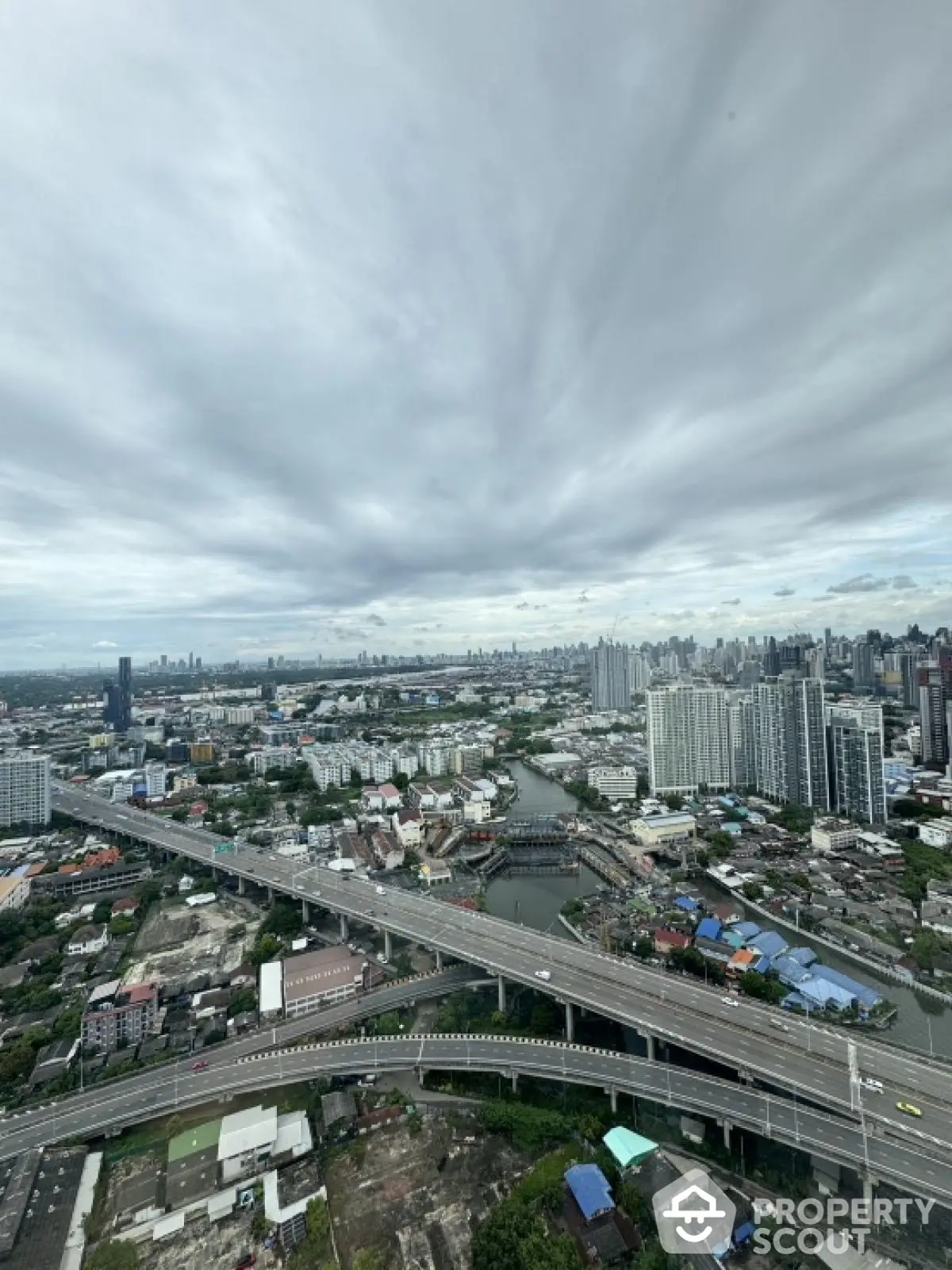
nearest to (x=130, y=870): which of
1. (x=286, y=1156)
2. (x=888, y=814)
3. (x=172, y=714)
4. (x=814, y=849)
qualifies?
(x=286, y=1156)

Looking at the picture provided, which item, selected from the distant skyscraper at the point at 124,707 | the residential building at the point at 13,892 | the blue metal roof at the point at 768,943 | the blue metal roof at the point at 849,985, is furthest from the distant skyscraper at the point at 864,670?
the distant skyscraper at the point at 124,707

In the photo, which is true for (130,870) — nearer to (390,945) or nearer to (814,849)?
(390,945)

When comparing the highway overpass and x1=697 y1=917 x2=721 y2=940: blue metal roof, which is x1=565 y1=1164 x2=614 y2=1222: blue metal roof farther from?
x1=697 y1=917 x2=721 y2=940: blue metal roof

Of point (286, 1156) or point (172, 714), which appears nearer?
point (286, 1156)

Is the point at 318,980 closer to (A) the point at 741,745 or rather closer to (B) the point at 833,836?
(B) the point at 833,836

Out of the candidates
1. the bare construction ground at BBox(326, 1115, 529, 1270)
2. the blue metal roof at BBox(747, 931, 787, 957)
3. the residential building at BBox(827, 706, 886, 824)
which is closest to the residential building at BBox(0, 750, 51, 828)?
the bare construction ground at BBox(326, 1115, 529, 1270)

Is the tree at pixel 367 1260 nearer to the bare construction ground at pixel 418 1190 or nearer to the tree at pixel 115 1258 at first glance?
the bare construction ground at pixel 418 1190
